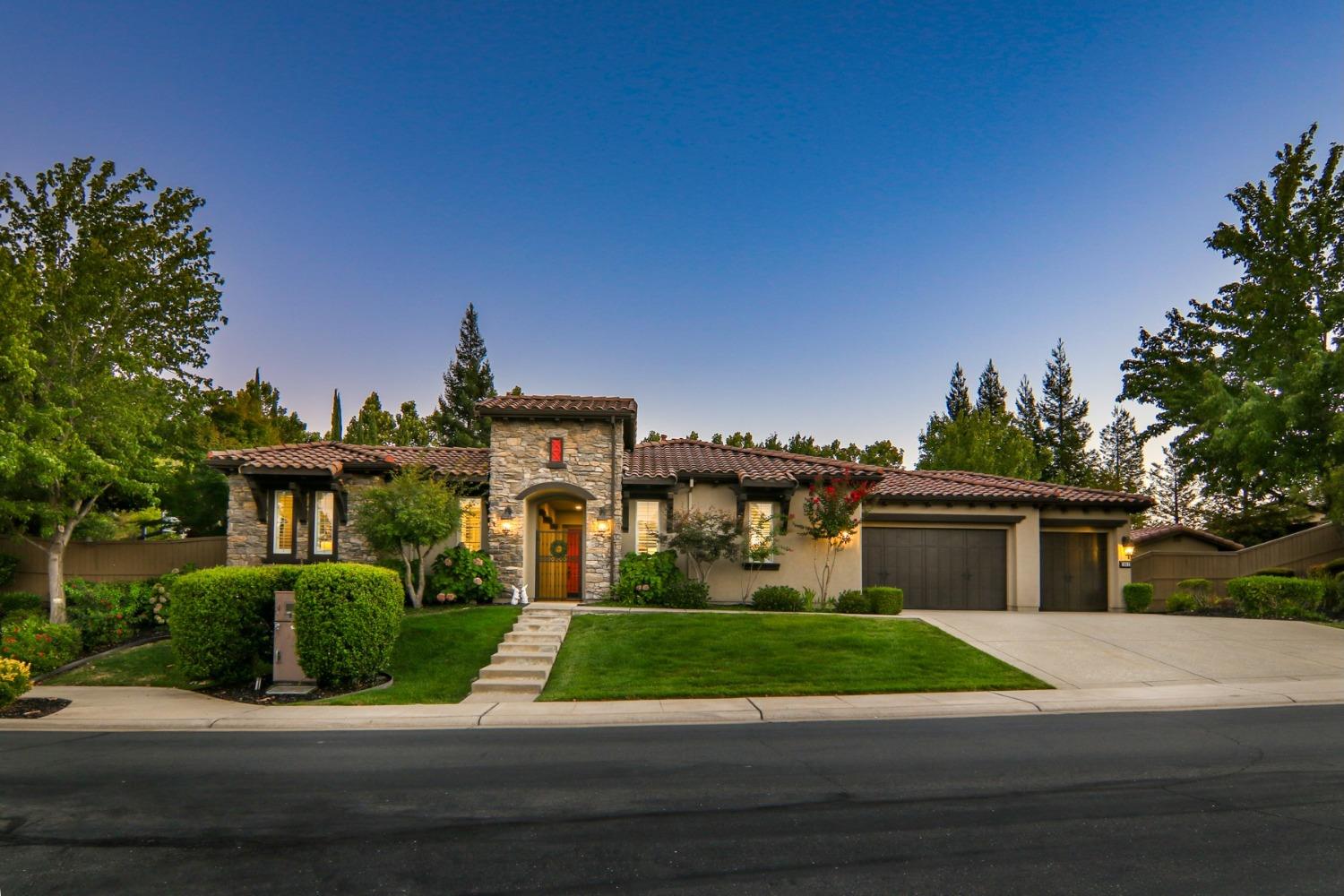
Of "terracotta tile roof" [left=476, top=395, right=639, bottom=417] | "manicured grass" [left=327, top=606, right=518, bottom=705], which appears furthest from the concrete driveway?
"manicured grass" [left=327, top=606, right=518, bottom=705]

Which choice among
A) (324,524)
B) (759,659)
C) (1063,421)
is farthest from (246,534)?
(1063,421)

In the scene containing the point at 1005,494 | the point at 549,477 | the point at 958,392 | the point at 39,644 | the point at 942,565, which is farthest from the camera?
the point at 958,392

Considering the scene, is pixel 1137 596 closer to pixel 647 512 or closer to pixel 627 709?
pixel 647 512

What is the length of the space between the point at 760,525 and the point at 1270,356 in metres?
20.5

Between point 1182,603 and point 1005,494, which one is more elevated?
point 1005,494

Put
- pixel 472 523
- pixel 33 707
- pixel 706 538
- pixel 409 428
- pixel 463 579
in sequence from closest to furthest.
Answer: pixel 33 707 → pixel 463 579 → pixel 706 538 → pixel 472 523 → pixel 409 428

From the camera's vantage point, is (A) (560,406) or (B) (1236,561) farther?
(B) (1236,561)

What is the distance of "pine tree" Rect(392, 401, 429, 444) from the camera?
1661 inches

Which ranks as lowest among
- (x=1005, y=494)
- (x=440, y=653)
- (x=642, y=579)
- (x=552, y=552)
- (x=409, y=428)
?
(x=440, y=653)

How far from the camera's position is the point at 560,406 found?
62.2ft

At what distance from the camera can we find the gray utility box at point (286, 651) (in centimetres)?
1199

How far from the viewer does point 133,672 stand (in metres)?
13.4

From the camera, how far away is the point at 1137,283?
95.4ft

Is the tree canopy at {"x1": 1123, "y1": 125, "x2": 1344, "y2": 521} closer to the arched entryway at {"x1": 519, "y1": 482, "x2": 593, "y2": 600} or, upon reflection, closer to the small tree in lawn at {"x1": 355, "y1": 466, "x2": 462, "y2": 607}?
the arched entryway at {"x1": 519, "y1": 482, "x2": 593, "y2": 600}
